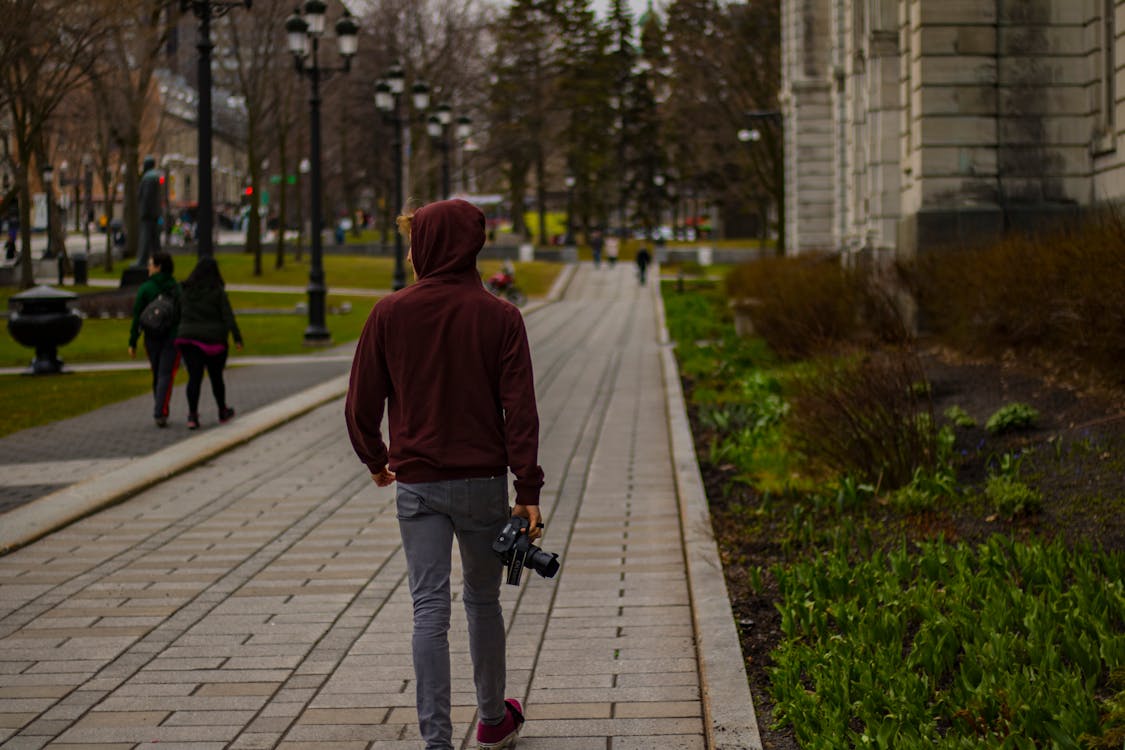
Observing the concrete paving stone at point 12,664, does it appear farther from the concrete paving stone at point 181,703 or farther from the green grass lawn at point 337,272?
the green grass lawn at point 337,272

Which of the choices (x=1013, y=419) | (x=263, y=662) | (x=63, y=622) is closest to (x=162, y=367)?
(x=63, y=622)

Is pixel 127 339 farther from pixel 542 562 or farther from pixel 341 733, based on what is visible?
pixel 542 562

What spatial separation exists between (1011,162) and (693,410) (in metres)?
8.15

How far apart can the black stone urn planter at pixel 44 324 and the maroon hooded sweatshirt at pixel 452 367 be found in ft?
60.6

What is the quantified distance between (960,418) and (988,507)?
2.65 m

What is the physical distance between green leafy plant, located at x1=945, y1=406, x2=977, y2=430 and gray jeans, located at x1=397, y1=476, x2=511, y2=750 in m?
6.26

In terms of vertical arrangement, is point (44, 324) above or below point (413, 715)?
above

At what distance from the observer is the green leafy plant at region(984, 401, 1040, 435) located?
1009 cm

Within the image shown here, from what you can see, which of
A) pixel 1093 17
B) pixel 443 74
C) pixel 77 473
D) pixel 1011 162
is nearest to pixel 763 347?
pixel 1011 162

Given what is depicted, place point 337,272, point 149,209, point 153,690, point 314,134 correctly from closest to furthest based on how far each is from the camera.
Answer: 1. point 153,690
2. point 314,134
3. point 149,209
4. point 337,272

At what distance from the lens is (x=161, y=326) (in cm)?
1502

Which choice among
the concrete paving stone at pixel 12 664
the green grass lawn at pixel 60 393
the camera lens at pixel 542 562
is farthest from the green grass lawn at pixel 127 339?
the camera lens at pixel 542 562

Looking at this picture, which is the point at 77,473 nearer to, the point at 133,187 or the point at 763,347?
the point at 763,347

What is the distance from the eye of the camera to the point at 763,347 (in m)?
21.1
